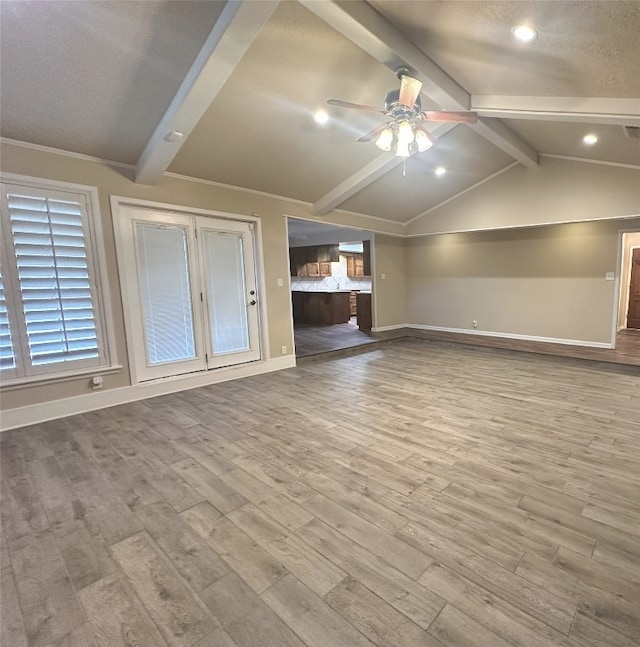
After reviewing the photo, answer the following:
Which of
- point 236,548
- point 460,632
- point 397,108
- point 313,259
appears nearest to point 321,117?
point 397,108

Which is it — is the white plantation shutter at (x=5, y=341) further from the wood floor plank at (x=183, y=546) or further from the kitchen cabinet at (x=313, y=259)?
the kitchen cabinet at (x=313, y=259)

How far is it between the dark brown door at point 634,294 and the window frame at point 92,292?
32.6ft

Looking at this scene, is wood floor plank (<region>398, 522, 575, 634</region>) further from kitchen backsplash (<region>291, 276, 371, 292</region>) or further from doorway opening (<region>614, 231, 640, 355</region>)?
kitchen backsplash (<region>291, 276, 371, 292</region>)

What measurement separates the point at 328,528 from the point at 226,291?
3.55 metres

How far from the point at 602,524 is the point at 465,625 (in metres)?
1.08

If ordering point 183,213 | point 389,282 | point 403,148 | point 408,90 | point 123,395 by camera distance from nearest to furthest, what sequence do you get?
point 408,90 < point 403,148 < point 123,395 < point 183,213 < point 389,282

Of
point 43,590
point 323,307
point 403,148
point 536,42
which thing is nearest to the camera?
point 43,590

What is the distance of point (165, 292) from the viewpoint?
13.5ft

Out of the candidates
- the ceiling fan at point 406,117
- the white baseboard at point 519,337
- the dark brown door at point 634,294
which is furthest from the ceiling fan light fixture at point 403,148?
the dark brown door at point 634,294

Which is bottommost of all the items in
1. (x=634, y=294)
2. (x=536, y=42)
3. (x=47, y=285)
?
(x=634, y=294)

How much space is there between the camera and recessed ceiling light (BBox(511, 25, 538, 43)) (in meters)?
2.19

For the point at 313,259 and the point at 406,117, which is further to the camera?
the point at 313,259

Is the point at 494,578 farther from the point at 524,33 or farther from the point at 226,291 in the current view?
the point at 226,291

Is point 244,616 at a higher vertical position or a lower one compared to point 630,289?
lower
